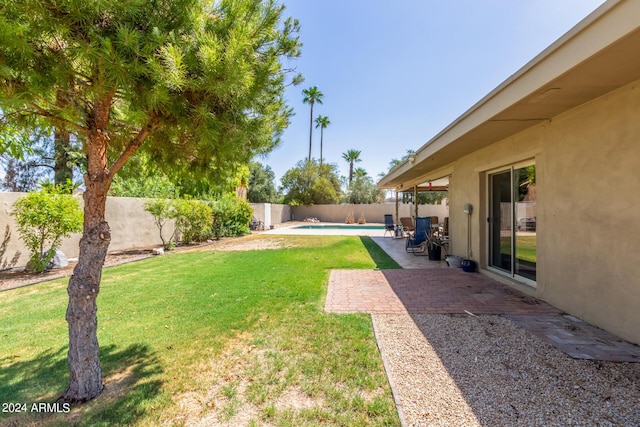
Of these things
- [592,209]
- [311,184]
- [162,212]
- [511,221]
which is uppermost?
[311,184]

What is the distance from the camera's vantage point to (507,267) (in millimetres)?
6223

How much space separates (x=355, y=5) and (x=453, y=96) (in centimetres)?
723

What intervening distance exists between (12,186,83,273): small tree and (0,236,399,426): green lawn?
1.76 meters

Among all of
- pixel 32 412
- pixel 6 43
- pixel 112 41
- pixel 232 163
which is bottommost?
pixel 32 412

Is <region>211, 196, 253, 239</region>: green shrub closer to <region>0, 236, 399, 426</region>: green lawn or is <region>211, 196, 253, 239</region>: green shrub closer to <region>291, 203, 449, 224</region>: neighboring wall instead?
<region>0, 236, 399, 426</region>: green lawn

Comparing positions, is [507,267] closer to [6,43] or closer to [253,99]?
[253,99]

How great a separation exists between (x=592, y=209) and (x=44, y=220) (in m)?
10.8

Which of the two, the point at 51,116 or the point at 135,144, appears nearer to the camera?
the point at 51,116

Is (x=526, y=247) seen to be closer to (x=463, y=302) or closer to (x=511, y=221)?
(x=511, y=221)

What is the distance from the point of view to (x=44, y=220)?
696cm

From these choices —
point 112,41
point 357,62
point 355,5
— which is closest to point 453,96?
point 357,62

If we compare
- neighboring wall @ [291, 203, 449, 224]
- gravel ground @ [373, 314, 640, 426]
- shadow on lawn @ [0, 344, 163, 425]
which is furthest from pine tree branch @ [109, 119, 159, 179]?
neighboring wall @ [291, 203, 449, 224]

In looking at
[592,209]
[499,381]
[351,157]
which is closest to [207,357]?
[499,381]

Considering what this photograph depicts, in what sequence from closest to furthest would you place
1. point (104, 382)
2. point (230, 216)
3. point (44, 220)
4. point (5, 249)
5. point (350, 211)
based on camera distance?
1. point (104, 382)
2. point (44, 220)
3. point (5, 249)
4. point (230, 216)
5. point (350, 211)
